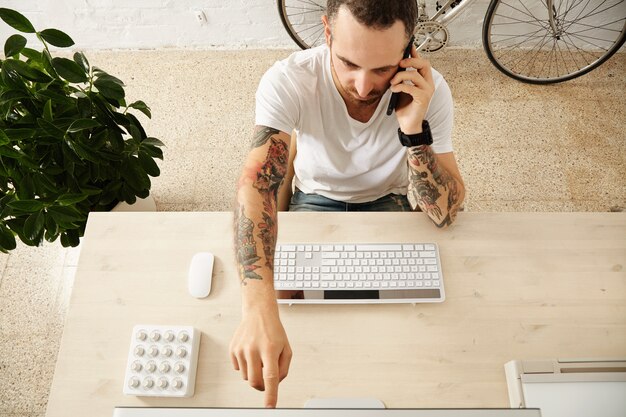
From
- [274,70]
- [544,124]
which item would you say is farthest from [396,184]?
[544,124]

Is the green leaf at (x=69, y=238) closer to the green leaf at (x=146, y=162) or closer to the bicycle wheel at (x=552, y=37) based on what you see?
the green leaf at (x=146, y=162)

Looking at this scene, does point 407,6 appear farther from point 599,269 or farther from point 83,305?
point 83,305

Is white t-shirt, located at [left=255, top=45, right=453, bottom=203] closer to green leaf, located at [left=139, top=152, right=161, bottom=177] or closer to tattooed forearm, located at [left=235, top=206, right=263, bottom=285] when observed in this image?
tattooed forearm, located at [left=235, top=206, right=263, bottom=285]

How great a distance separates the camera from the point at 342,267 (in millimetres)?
1104

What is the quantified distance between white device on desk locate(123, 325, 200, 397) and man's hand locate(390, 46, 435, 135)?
735 millimetres

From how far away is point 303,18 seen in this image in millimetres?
2463

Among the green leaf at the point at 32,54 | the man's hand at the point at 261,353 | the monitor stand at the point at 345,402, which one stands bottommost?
the monitor stand at the point at 345,402

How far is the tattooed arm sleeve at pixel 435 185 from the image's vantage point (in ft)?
3.81

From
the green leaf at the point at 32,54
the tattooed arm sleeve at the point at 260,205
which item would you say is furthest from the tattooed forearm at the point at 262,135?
the green leaf at the point at 32,54

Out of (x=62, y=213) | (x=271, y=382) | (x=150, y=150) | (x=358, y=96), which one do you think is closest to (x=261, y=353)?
(x=271, y=382)

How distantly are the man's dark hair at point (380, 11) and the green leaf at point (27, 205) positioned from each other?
3.12 feet

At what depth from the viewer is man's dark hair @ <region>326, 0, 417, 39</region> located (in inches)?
38.0

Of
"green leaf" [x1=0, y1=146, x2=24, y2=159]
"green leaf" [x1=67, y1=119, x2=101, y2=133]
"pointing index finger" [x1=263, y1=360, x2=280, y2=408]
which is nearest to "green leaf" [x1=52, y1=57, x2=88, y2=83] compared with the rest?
"green leaf" [x1=67, y1=119, x2=101, y2=133]

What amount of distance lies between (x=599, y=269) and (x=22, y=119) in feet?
5.08
